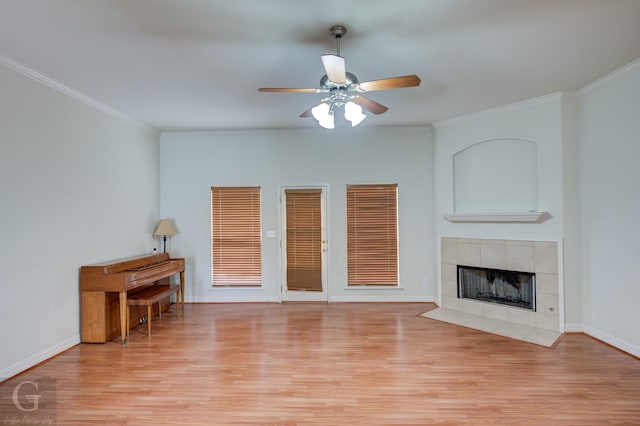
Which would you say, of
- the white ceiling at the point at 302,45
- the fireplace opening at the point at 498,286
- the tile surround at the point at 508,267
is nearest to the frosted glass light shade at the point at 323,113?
the white ceiling at the point at 302,45

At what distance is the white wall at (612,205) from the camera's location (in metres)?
3.52

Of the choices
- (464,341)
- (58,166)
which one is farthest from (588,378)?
(58,166)

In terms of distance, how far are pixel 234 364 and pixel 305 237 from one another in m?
2.76

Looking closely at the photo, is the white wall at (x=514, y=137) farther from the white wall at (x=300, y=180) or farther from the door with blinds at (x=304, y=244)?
the door with blinds at (x=304, y=244)

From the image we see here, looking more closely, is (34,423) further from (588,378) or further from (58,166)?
(588,378)

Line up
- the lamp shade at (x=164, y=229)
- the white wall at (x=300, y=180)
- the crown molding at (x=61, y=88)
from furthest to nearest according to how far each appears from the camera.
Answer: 1. the white wall at (x=300, y=180)
2. the lamp shade at (x=164, y=229)
3. the crown molding at (x=61, y=88)

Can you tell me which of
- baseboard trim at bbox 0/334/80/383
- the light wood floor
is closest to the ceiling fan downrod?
the light wood floor

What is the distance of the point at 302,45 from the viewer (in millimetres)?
2924

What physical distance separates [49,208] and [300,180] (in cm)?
339

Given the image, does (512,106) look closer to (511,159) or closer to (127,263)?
(511,159)

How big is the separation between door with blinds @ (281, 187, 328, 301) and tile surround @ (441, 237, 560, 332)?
1962mm

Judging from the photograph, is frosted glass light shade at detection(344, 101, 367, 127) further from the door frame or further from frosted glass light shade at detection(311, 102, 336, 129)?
the door frame

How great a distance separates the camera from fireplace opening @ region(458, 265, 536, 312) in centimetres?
455

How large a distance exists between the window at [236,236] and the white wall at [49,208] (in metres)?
1.43
